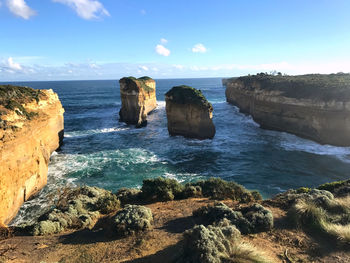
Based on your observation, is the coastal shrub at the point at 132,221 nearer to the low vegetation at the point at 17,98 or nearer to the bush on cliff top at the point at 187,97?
the low vegetation at the point at 17,98

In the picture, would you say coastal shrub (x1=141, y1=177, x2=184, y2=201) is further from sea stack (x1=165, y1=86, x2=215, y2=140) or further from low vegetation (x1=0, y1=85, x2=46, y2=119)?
sea stack (x1=165, y1=86, x2=215, y2=140)

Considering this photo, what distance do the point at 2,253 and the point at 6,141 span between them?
9109mm

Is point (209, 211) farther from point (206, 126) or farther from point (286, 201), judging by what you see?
point (206, 126)

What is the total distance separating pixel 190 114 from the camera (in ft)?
100

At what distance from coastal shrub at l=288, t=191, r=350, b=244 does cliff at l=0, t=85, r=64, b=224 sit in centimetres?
1453

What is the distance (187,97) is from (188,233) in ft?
84.8

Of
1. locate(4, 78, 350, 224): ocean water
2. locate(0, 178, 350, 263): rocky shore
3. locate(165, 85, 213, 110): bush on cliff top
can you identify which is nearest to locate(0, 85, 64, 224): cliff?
locate(4, 78, 350, 224): ocean water

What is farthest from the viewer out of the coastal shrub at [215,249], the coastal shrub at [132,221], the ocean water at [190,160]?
the ocean water at [190,160]

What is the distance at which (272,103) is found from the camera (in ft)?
116

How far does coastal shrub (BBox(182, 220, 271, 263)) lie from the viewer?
212 inches

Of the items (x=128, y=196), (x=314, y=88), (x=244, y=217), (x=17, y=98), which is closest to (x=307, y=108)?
(x=314, y=88)

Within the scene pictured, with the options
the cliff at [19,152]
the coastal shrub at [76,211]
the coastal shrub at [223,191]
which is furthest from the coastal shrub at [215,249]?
the cliff at [19,152]

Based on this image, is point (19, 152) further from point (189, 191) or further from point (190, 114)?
point (190, 114)

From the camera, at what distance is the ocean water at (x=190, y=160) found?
18625 mm
